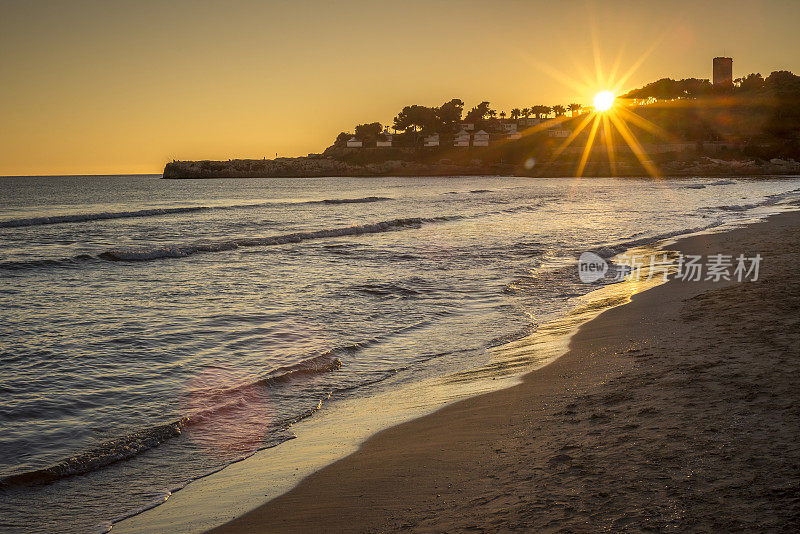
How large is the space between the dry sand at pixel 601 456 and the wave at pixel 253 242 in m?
18.3

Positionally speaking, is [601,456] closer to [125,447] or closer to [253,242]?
[125,447]

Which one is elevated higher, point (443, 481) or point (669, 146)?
point (669, 146)

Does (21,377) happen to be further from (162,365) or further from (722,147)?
(722,147)

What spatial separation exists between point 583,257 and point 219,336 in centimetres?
1234

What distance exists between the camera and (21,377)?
25.3 feet

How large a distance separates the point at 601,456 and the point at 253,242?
2276cm

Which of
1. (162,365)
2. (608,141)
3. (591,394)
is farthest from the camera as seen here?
(608,141)

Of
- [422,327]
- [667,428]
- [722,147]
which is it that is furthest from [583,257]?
[722,147]

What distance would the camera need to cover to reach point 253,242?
25484mm

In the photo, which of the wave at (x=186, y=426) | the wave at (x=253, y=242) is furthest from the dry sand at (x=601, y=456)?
the wave at (x=253, y=242)

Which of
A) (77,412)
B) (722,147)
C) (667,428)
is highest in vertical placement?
(722,147)

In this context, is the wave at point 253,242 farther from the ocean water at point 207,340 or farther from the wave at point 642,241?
the wave at point 642,241

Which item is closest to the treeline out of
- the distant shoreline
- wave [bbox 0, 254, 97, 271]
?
the distant shoreline

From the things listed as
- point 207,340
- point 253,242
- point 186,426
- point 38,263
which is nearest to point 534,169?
point 253,242
